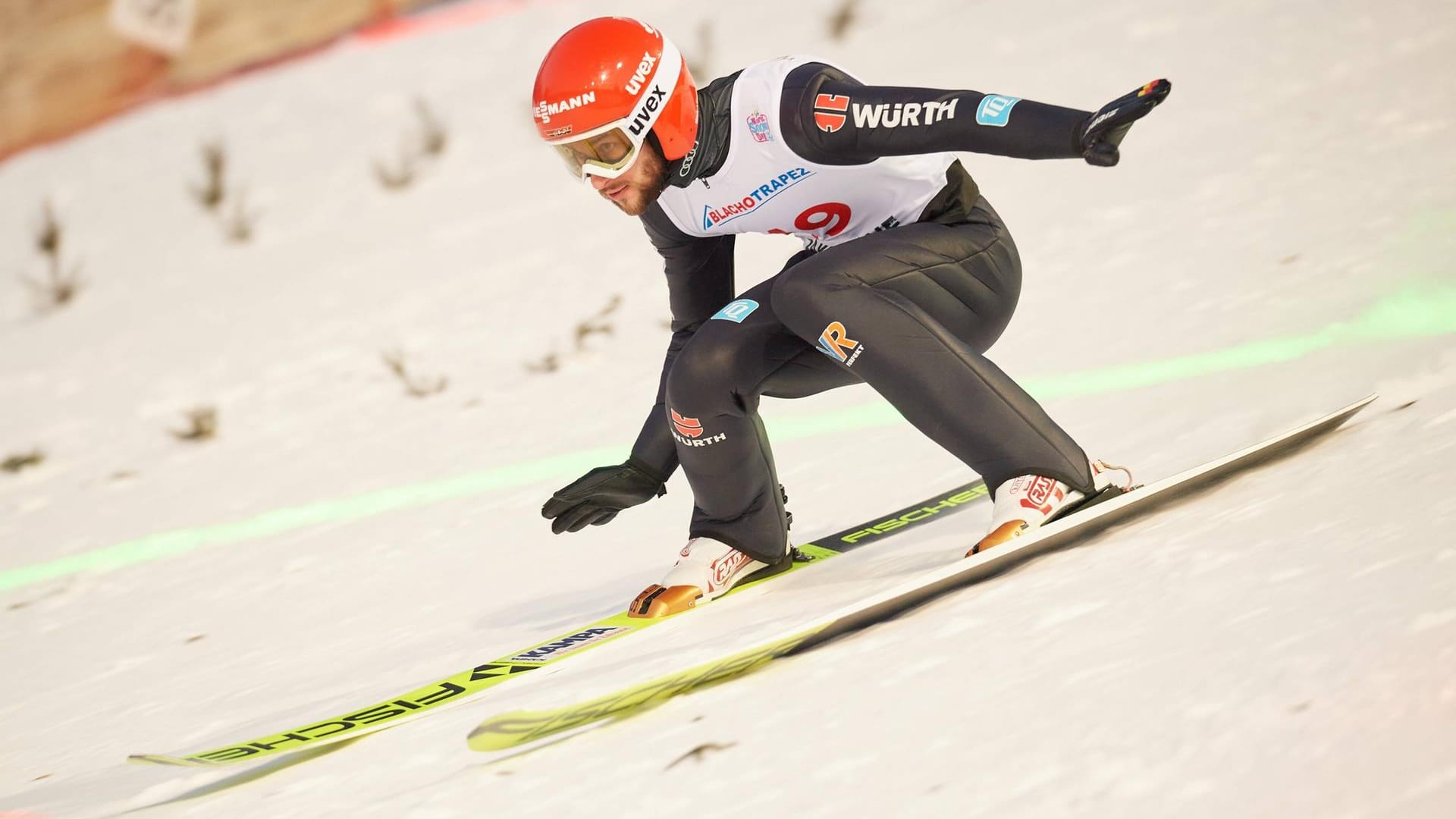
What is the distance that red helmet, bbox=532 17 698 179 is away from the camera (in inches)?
112

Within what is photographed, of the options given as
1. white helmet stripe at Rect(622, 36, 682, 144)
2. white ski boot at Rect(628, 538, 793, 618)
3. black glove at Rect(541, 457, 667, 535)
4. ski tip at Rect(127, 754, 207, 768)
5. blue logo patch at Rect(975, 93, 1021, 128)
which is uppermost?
white helmet stripe at Rect(622, 36, 682, 144)

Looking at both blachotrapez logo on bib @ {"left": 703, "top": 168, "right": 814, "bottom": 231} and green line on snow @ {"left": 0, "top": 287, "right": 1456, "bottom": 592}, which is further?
green line on snow @ {"left": 0, "top": 287, "right": 1456, "bottom": 592}

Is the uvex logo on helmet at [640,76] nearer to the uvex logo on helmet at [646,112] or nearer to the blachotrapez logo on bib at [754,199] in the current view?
the uvex logo on helmet at [646,112]

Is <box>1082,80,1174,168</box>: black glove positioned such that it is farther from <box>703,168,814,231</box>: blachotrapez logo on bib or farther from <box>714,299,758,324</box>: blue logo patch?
<box>714,299,758,324</box>: blue logo patch

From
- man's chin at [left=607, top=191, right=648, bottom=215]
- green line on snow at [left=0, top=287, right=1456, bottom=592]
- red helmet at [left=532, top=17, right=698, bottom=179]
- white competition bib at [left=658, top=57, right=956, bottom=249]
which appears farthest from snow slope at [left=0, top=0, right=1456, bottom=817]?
red helmet at [left=532, top=17, right=698, bottom=179]

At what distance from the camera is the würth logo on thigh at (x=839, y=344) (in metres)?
2.78

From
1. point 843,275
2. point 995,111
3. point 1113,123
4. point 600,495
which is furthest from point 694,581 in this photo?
point 1113,123

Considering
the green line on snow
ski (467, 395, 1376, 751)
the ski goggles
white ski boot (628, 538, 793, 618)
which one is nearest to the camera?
ski (467, 395, 1376, 751)

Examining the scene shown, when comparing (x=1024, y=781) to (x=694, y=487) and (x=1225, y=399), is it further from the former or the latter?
(x=1225, y=399)

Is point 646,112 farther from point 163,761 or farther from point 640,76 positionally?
point 163,761

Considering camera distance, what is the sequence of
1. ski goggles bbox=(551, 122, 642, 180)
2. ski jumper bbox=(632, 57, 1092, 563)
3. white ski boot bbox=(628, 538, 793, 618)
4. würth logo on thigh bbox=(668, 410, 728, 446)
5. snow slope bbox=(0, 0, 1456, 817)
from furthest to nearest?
white ski boot bbox=(628, 538, 793, 618) < würth logo on thigh bbox=(668, 410, 728, 446) < ski goggles bbox=(551, 122, 642, 180) < ski jumper bbox=(632, 57, 1092, 563) < snow slope bbox=(0, 0, 1456, 817)

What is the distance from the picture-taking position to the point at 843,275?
2.80 m

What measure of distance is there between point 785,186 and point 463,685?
1.25m

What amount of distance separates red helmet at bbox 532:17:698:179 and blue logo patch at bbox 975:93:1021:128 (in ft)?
2.05
